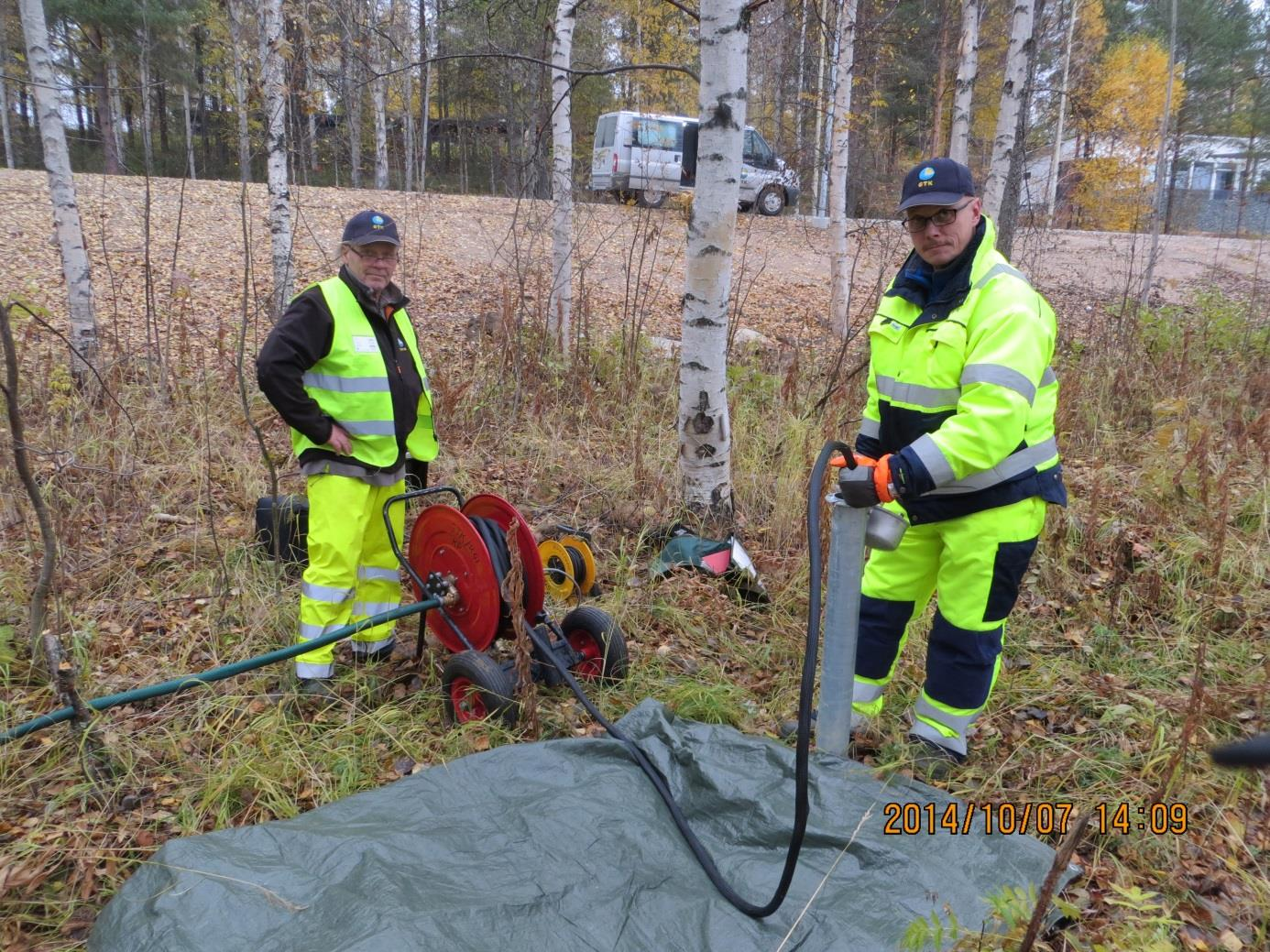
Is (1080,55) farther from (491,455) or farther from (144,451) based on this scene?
(144,451)

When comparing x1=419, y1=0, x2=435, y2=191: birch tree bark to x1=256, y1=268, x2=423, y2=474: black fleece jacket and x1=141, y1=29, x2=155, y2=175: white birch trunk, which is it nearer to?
x1=141, y1=29, x2=155, y2=175: white birch trunk

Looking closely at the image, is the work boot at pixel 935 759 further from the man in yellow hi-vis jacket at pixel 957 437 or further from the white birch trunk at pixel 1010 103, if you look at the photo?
the white birch trunk at pixel 1010 103

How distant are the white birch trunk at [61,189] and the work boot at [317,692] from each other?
4.00 metres

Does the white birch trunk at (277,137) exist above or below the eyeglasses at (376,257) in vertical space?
above

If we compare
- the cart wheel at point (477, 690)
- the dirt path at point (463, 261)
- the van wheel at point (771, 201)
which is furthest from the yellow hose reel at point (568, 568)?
the van wheel at point (771, 201)

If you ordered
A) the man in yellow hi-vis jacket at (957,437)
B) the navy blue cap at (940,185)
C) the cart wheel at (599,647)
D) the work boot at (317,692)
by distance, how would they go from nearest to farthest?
1. the man in yellow hi-vis jacket at (957,437)
2. the navy blue cap at (940,185)
3. the work boot at (317,692)
4. the cart wheel at (599,647)

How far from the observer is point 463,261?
13.0 meters

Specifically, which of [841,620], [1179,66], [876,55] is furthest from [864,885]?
[1179,66]

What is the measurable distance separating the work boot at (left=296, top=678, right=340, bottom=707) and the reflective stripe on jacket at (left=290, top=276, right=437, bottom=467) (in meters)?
0.97

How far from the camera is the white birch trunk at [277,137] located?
6.90 meters

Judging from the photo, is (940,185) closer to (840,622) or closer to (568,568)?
(840,622)

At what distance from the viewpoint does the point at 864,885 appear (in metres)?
2.27

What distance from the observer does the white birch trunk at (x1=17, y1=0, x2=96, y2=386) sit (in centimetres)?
644

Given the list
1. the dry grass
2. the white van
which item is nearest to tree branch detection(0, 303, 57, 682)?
the dry grass
